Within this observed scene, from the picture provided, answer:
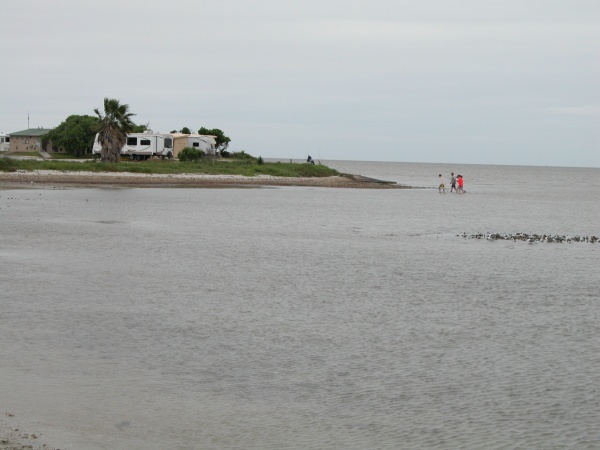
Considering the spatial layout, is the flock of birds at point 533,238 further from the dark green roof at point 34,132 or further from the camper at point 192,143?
the dark green roof at point 34,132

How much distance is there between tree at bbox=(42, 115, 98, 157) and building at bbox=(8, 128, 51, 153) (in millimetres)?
17981

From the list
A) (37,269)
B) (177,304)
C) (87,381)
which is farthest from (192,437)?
(37,269)

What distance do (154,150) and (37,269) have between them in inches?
2805

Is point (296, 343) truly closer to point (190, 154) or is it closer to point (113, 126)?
point (113, 126)

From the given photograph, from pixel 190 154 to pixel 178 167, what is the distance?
6.10m

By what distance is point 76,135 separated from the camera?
350 feet

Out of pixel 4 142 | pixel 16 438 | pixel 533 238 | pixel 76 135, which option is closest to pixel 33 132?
pixel 4 142

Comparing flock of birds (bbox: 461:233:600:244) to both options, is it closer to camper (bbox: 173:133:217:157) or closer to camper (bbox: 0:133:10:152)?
camper (bbox: 173:133:217:157)

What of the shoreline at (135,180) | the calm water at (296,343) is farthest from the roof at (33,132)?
the calm water at (296,343)

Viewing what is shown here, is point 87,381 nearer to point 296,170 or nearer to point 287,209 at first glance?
point 287,209

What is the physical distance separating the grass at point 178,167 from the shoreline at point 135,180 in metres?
1.13

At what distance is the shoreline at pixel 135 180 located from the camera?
242 ft

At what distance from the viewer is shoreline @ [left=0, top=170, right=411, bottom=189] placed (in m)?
73.8

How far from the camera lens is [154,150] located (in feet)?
311
